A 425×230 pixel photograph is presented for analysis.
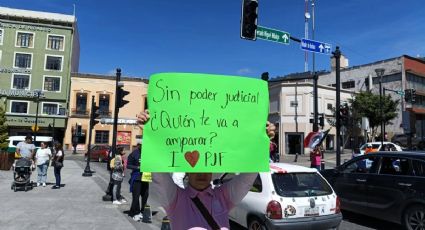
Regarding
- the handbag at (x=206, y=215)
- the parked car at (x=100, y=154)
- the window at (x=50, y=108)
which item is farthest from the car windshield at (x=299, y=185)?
the window at (x=50, y=108)

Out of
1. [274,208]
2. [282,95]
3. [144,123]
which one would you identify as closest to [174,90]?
[144,123]

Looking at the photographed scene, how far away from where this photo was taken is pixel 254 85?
321 cm

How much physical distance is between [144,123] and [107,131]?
2139 inches

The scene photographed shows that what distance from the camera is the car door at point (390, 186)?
8578 mm

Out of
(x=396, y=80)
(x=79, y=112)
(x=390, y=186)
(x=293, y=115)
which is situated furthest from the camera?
(x=79, y=112)

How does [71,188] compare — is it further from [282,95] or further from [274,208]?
[282,95]

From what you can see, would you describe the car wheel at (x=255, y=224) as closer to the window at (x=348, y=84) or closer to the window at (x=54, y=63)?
the window at (x=54, y=63)

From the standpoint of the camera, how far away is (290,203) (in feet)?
23.1

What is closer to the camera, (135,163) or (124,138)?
(135,163)

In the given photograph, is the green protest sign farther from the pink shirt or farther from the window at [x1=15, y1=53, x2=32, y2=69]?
the window at [x1=15, y1=53, x2=32, y2=69]

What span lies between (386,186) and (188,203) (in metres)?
7.20

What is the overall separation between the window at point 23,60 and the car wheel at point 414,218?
2144 inches

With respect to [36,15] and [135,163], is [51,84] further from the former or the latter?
[135,163]

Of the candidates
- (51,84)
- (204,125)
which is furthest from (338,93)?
(51,84)
